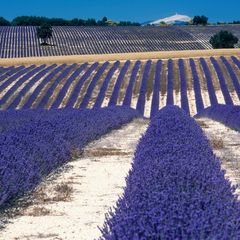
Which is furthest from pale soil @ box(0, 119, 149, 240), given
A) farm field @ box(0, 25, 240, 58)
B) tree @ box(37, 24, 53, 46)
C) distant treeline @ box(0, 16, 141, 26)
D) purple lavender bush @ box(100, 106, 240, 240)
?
distant treeline @ box(0, 16, 141, 26)

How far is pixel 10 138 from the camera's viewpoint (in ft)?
26.1

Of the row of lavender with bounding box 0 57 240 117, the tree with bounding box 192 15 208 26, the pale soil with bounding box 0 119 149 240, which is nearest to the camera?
the pale soil with bounding box 0 119 149 240

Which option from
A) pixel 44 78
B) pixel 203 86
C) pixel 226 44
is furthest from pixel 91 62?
pixel 226 44

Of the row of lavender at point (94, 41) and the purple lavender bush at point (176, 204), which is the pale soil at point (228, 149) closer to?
the purple lavender bush at point (176, 204)

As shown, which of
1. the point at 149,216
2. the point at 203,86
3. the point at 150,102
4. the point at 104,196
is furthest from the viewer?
the point at 203,86

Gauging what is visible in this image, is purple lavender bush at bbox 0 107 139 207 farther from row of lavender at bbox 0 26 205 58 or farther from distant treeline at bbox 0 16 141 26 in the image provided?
distant treeline at bbox 0 16 141 26

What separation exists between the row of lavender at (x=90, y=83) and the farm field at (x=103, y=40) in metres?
17.6

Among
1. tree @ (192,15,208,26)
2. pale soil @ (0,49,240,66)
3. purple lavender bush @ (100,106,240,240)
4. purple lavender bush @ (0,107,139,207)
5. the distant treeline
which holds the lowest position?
purple lavender bush @ (0,107,139,207)

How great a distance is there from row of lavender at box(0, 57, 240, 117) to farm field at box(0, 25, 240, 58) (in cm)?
1765

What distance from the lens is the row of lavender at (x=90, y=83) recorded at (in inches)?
1238

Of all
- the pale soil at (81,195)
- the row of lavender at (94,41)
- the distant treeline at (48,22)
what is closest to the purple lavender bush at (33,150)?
the pale soil at (81,195)

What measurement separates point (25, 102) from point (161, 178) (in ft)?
90.5

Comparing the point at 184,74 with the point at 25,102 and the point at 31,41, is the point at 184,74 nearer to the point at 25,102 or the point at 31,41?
the point at 25,102

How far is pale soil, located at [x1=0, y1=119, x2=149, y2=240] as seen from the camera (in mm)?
5457
